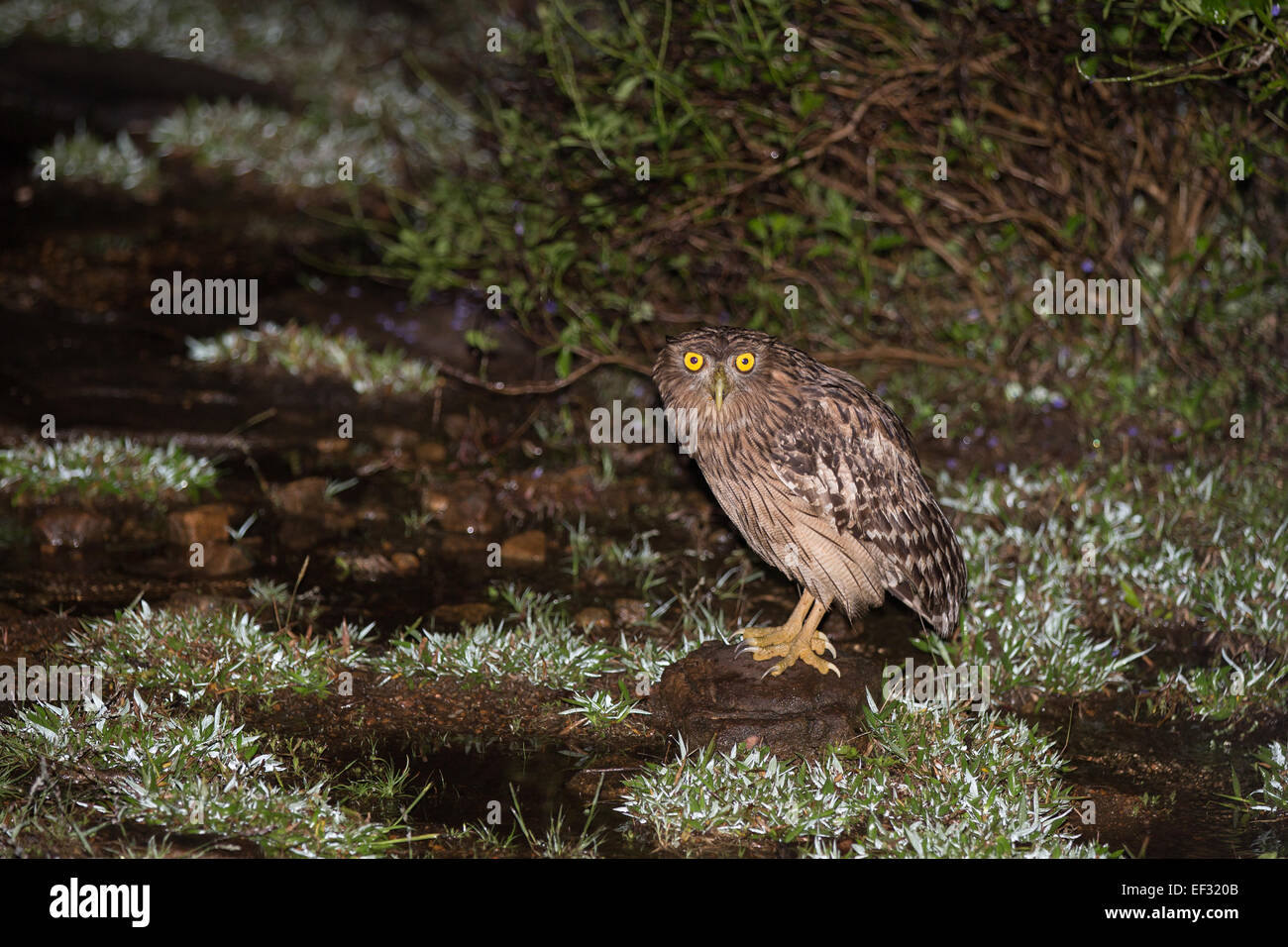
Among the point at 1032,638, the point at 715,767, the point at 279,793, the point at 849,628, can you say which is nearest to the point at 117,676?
the point at 279,793

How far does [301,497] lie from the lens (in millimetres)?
6391

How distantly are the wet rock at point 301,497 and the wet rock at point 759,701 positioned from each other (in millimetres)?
2396

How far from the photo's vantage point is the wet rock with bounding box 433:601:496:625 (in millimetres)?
5539

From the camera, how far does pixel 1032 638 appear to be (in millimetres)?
5328

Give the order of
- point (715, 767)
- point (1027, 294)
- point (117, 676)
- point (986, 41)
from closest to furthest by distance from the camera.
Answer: point (715, 767), point (117, 676), point (986, 41), point (1027, 294)

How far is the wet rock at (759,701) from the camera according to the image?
4.50 m

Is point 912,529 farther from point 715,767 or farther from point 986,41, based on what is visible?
point 986,41

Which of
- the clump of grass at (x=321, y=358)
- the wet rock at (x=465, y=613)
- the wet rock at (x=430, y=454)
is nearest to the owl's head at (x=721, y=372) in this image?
the wet rock at (x=465, y=613)

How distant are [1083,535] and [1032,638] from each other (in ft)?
3.17

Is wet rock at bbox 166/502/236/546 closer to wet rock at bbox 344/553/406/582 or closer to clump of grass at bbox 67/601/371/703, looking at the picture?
wet rock at bbox 344/553/406/582

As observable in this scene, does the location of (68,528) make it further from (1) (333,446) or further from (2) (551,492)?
(2) (551,492)

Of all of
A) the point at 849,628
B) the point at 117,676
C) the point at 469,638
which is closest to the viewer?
the point at 117,676

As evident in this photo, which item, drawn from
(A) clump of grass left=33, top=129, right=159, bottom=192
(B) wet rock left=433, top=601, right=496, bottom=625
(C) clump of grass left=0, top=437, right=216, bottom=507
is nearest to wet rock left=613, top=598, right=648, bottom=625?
(B) wet rock left=433, top=601, right=496, bottom=625

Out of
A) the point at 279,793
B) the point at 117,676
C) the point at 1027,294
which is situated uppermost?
the point at 1027,294
